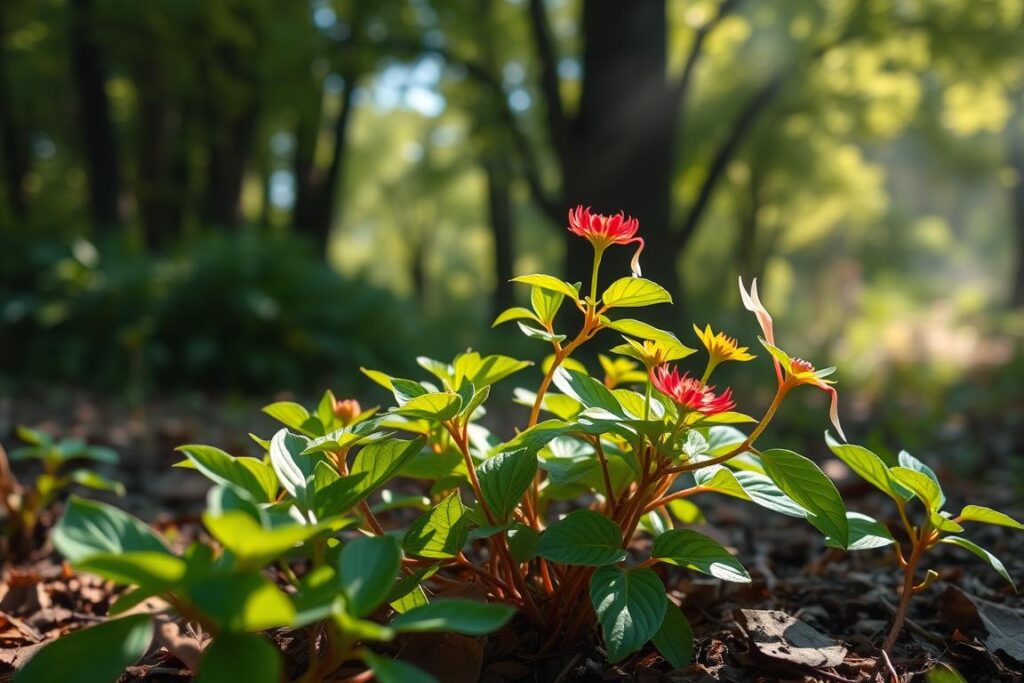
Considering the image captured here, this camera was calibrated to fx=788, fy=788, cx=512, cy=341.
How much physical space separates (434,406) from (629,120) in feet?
17.3

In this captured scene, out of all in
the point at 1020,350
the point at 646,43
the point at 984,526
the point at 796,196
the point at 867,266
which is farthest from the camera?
the point at 867,266

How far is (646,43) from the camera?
5.89 m

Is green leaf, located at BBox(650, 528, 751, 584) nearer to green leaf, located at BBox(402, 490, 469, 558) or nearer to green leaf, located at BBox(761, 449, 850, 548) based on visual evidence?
green leaf, located at BBox(761, 449, 850, 548)

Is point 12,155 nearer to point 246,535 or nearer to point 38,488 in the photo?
point 38,488

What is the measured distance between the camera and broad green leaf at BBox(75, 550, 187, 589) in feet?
2.74

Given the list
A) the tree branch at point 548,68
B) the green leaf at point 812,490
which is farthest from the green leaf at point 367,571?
the tree branch at point 548,68

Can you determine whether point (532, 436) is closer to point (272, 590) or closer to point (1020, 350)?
point (272, 590)

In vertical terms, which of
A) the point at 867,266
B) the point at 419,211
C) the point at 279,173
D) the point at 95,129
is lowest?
the point at 867,266

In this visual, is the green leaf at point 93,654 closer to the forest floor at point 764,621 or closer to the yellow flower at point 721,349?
the forest floor at point 764,621

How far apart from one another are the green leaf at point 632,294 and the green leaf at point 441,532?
15.4 inches

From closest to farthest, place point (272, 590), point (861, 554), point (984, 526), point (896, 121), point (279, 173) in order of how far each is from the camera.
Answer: point (272, 590) < point (861, 554) < point (984, 526) < point (896, 121) < point (279, 173)

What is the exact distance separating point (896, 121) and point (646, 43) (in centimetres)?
1004

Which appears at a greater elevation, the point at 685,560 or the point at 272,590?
the point at 272,590

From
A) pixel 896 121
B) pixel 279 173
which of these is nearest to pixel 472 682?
pixel 896 121
